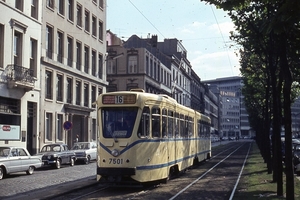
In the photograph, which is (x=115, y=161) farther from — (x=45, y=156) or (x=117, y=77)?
(x=117, y=77)

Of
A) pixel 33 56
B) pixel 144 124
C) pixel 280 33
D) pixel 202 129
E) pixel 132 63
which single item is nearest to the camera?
pixel 280 33

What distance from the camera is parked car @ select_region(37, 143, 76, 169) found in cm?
3011

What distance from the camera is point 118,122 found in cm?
1677

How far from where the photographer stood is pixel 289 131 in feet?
41.7

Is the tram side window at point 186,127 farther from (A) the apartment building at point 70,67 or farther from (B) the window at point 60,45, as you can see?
(B) the window at point 60,45

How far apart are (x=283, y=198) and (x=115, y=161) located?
5494 mm

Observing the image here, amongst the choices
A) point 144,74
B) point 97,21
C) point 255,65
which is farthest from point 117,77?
point 255,65

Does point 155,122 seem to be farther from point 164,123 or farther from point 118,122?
point 118,122

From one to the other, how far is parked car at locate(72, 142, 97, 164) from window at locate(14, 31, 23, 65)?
7.35 m

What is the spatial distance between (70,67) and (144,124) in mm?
29052

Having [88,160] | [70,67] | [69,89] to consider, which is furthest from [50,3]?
[88,160]

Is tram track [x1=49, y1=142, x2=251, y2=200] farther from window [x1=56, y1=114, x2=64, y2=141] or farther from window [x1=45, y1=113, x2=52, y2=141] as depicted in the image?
window [x1=56, y1=114, x2=64, y2=141]

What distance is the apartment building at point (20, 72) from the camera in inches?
1298

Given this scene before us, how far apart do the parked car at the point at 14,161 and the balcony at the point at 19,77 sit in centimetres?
892
